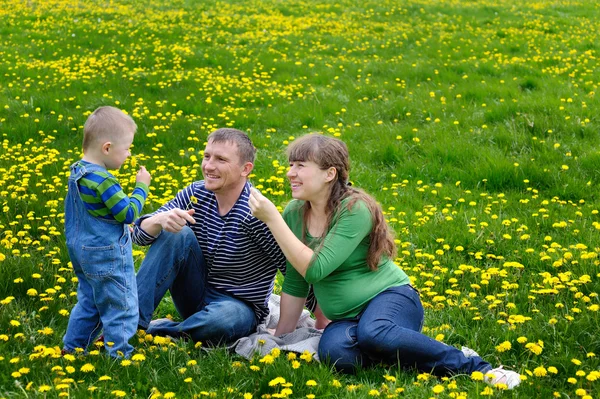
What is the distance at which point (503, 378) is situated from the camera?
3637 millimetres

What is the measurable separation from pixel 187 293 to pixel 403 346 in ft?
4.59

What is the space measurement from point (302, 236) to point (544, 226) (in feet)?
9.15

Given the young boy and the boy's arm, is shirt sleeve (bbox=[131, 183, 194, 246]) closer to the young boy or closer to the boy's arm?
the young boy

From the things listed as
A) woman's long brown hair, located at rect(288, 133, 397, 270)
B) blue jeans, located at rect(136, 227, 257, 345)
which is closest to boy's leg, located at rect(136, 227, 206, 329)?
blue jeans, located at rect(136, 227, 257, 345)

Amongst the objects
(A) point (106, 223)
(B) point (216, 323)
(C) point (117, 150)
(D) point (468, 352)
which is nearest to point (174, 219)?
(A) point (106, 223)

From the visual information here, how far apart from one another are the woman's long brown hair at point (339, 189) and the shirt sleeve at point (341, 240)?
4 centimetres

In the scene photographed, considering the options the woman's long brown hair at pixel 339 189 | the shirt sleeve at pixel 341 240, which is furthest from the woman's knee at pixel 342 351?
the woman's long brown hair at pixel 339 189

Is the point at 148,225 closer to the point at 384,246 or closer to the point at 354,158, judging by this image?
the point at 384,246

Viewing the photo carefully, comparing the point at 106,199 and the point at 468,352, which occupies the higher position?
the point at 106,199

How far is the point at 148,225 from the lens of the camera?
405 cm

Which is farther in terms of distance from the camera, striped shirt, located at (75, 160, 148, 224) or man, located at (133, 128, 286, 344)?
man, located at (133, 128, 286, 344)

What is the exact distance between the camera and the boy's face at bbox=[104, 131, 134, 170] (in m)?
3.74

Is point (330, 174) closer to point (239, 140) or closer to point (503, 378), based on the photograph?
point (239, 140)

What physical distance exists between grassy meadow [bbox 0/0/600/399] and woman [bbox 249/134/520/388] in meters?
0.16
